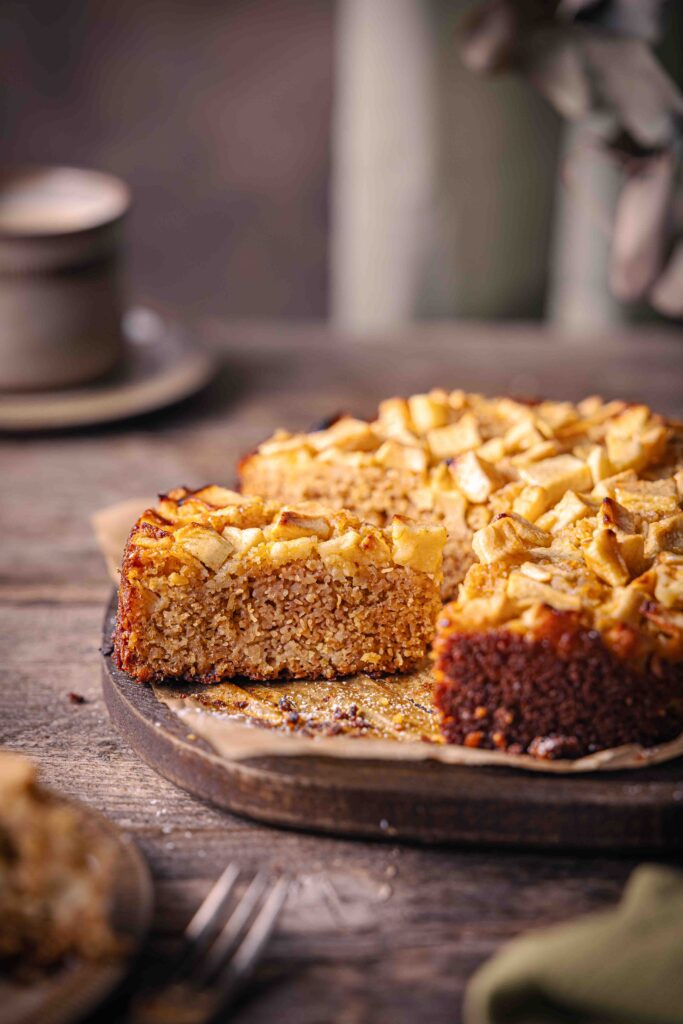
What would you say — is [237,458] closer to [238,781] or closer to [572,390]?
[572,390]

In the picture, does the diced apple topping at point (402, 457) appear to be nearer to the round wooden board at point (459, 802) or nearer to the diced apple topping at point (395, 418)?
the diced apple topping at point (395, 418)

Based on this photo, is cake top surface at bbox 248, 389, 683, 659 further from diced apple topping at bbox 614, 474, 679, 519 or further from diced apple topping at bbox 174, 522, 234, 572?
diced apple topping at bbox 174, 522, 234, 572

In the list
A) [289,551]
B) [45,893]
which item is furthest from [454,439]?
[45,893]

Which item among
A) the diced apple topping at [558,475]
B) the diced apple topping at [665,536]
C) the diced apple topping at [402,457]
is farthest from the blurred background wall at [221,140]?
the diced apple topping at [665,536]

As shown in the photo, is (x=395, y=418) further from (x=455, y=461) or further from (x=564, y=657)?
(x=564, y=657)


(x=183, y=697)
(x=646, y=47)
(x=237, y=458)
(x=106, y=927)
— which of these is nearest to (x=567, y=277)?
(x=646, y=47)

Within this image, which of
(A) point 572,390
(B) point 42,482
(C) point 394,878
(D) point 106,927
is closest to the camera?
(D) point 106,927

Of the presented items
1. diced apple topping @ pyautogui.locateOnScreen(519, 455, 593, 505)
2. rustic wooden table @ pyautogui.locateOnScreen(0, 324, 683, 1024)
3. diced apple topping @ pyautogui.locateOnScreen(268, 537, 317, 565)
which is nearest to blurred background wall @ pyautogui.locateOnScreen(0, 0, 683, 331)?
rustic wooden table @ pyautogui.locateOnScreen(0, 324, 683, 1024)
